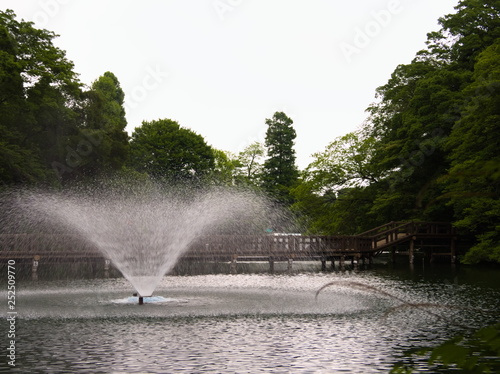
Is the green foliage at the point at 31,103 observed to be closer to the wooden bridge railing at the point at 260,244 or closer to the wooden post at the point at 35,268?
the wooden bridge railing at the point at 260,244

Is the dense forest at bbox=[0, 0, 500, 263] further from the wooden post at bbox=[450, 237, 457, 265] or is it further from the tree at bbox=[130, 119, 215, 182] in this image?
the tree at bbox=[130, 119, 215, 182]

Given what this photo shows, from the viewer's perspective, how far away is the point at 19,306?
20.6 metres

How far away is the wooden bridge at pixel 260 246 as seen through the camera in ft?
123

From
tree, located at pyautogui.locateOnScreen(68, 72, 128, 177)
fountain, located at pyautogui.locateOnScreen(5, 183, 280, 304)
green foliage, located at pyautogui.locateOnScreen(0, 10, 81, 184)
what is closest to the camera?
fountain, located at pyautogui.locateOnScreen(5, 183, 280, 304)

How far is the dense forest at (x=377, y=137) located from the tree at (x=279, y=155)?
1031 inches

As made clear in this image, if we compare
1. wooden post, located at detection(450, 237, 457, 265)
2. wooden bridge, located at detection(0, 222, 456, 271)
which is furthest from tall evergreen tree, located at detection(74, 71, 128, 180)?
wooden post, located at detection(450, 237, 457, 265)

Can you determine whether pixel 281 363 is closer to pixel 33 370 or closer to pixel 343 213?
pixel 33 370

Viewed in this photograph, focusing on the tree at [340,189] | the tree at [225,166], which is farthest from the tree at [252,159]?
the tree at [340,189]

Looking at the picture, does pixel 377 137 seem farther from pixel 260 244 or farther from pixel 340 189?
pixel 260 244

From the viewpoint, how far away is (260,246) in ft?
137

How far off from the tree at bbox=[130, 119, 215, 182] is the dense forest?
13.0 m

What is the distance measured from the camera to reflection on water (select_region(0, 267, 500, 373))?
40.3ft

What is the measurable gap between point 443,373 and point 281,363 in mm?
3033

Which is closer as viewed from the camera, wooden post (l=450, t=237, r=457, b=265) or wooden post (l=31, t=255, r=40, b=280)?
wooden post (l=31, t=255, r=40, b=280)
